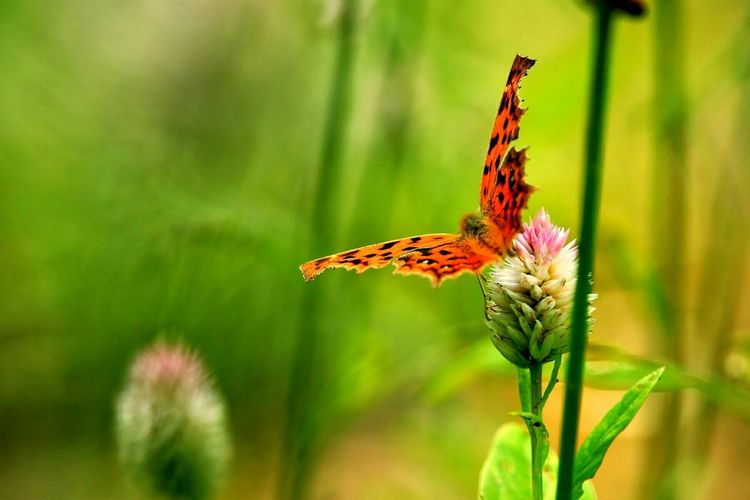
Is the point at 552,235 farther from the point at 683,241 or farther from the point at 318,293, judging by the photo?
the point at 683,241

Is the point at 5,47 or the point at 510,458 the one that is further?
the point at 5,47

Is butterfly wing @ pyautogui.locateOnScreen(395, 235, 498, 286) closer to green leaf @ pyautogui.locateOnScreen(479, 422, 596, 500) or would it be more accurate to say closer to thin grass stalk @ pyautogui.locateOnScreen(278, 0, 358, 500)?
green leaf @ pyautogui.locateOnScreen(479, 422, 596, 500)

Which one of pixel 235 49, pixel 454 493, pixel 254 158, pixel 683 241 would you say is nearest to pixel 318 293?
pixel 683 241

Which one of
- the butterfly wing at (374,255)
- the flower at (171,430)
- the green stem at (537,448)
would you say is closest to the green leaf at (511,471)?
the green stem at (537,448)

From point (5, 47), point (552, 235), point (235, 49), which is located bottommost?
point (552, 235)

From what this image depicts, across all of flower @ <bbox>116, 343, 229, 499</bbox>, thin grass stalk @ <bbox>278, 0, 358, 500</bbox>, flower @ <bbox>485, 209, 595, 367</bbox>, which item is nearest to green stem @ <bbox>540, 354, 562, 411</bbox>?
flower @ <bbox>485, 209, 595, 367</bbox>

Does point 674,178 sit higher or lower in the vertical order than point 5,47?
lower

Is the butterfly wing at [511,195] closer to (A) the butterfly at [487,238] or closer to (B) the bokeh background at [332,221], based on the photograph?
(A) the butterfly at [487,238]
